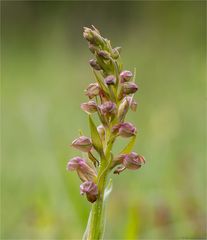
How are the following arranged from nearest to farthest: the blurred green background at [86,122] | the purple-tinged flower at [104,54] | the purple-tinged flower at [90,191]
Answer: the purple-tinged flower at [90,191], the purple-tinged flower at [104,54], the blurred green background at [86,122]

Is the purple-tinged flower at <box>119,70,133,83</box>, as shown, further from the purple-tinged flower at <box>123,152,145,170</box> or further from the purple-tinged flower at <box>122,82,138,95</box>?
the purple-tinged flower at <box>123,152,145,170</box>

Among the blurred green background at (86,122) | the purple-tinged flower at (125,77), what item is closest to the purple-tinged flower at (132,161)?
the purple-tinged flower at (125,77)

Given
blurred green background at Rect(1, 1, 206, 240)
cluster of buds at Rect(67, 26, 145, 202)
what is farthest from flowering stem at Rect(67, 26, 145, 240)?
blurred green background at Rect(1, 1, 206, 240)

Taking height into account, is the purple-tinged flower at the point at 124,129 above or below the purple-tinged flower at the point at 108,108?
below

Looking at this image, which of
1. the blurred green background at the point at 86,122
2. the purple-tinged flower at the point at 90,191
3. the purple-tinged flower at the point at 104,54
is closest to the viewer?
the purple-tinged flower at the point at 90,191

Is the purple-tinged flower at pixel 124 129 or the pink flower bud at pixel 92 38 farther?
the pink flower bud at pixel 92 38

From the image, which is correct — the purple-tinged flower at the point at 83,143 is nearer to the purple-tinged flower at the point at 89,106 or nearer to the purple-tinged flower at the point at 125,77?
the purple-tinged flower at the point at 89,106

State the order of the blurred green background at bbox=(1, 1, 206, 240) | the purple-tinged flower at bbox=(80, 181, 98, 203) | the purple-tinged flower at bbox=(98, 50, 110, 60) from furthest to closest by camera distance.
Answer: the blurred green background at bbox=(1, 1, 206, 240) → the purple-tinged flower at bbox=(98, 50, 110, 60) → the purple-tinged flower at bbox=(80, 181, 98, 203)
